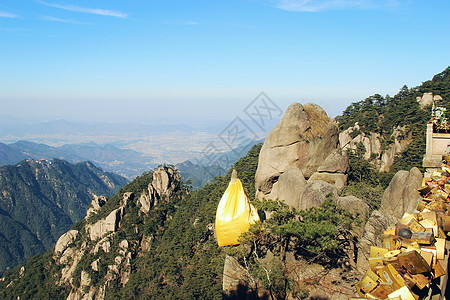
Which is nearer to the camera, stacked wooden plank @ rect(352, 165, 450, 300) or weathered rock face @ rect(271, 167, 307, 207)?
stacked wooden plank @ rect(352, 165, 450, 300)

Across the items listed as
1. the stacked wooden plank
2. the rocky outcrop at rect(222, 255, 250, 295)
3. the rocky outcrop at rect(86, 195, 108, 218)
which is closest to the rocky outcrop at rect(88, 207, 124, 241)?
the rocky outcrop at rect(86, 195, 108, 218)

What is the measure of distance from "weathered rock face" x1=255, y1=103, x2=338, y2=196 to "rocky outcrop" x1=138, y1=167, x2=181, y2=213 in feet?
87.1

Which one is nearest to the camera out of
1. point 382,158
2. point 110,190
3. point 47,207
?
point 382,158

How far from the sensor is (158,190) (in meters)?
40.0

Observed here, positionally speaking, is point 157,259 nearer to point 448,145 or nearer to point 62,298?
point 62,298

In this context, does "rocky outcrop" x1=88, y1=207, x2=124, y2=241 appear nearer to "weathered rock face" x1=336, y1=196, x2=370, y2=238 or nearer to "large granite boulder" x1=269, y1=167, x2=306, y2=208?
"large granite boulder" x1=269, y1=167, x2=306, y2=208

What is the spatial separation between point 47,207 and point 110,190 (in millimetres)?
48978

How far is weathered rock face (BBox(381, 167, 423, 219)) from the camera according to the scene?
9414mm

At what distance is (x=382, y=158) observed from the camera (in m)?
35.8

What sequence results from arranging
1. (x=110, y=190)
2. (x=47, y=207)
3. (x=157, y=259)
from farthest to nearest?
(x=110, y=190), (x=47, y=207), (x=157, y=259)

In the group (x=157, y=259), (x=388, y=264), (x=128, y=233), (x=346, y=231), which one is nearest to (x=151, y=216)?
(x=128, y=233)

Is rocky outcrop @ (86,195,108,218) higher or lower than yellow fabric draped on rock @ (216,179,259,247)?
lower

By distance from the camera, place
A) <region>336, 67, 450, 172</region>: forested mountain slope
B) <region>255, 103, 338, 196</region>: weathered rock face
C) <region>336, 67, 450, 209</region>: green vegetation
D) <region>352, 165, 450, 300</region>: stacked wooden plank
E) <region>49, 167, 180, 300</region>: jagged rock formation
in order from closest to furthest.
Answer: <region>352, 165, 450, 300</region>: stacked wooden plank, <region>255, 103, 338, 196</region>: weathered rock face, <region>336, 67, 450, 209</region>: green vegetation, <region>336, 67, 450, 172</region>: forested mountain slope, <region>49, 167, 180, 300</region>: jagged rock formation

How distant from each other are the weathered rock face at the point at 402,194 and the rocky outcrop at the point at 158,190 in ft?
103
